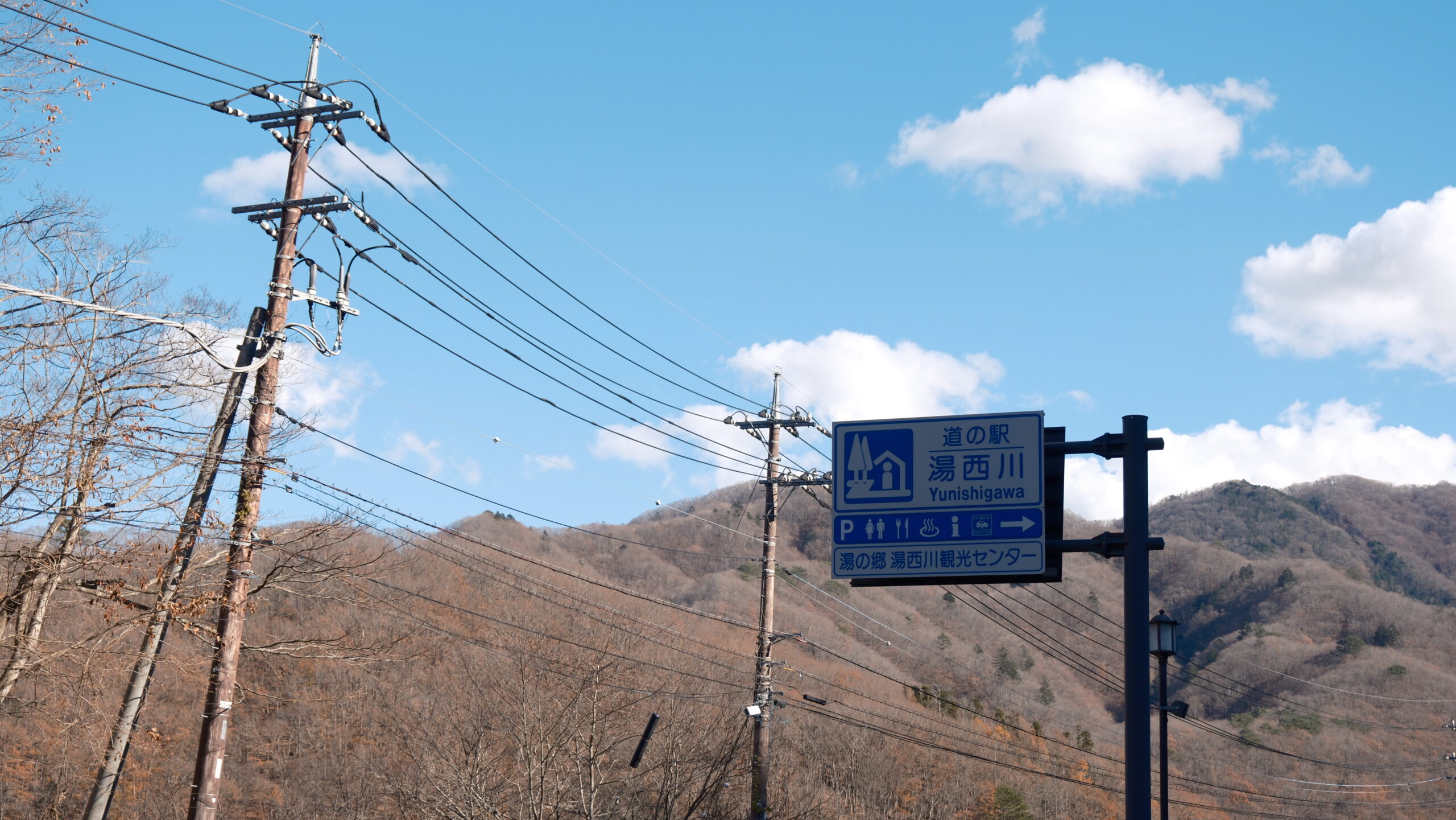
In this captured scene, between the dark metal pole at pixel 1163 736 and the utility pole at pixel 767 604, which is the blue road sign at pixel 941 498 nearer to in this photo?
the dark metal pole at pixel 1163 736

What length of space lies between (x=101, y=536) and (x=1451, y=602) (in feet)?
711

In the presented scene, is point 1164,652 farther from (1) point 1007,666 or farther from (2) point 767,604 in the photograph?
(1) point 1007,666

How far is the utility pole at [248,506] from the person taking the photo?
12961 millimetres

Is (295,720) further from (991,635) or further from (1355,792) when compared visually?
(991,635)

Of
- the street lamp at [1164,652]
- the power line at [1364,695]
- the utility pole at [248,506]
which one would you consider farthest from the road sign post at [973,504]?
the power line at [1364,695]

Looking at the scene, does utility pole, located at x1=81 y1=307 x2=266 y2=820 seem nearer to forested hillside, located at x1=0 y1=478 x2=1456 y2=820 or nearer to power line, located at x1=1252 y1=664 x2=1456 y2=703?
forested hillside, located at x1=0 y1=478 x2=1456 y2=820

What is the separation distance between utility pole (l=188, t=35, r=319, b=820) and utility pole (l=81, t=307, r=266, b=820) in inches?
8.4

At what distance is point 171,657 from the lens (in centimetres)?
1474

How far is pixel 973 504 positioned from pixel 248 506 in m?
8.35

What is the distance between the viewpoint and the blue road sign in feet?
35.4

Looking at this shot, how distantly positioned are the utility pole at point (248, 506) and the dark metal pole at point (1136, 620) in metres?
9.27

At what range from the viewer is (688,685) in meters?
43.5

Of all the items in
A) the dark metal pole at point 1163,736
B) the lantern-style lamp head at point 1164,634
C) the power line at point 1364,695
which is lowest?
the dark metal pole at point 1163,736

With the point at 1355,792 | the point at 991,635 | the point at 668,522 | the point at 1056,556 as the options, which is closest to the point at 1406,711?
the point at 1355,792
